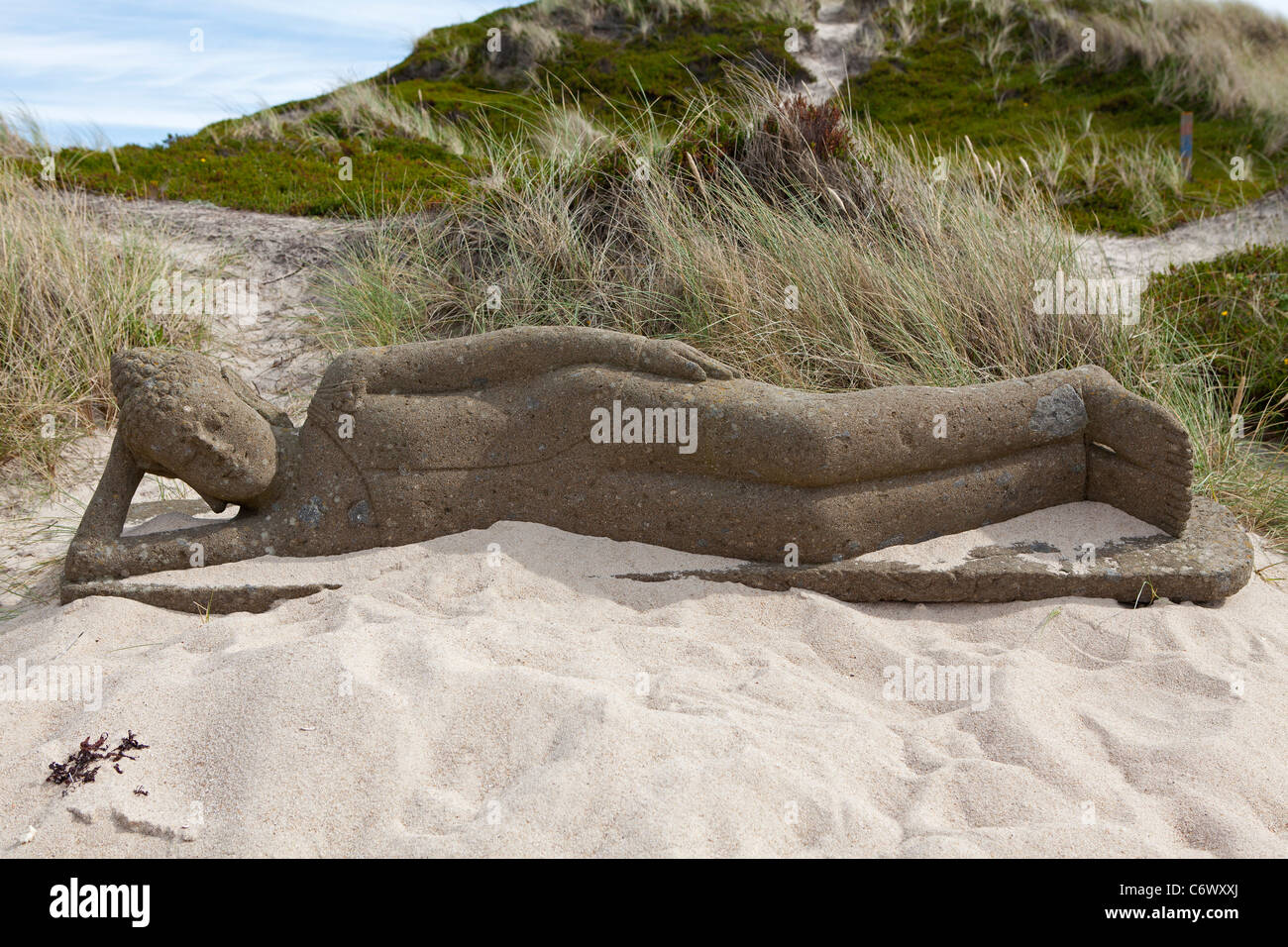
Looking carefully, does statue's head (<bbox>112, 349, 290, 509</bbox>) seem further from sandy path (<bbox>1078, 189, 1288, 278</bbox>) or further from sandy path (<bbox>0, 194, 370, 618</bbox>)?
sandy path (<bbox>1078, 189, 1288, 278</bbox>)

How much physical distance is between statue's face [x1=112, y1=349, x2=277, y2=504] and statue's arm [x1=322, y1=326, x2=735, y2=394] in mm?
327

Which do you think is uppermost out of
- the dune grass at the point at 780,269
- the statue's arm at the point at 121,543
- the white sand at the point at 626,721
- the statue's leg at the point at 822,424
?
the dune grass at the point at 780,269

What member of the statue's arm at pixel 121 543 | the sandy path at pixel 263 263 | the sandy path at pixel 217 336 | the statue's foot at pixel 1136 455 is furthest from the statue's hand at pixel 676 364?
the sandy path at pixel 263 263

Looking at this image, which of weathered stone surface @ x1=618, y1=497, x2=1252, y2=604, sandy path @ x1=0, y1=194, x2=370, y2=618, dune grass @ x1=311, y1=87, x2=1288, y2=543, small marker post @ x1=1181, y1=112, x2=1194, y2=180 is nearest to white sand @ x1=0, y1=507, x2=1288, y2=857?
weathered stone surface @ x1=618, y1=497, x2=1252, y2=604

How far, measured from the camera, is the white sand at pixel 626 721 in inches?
80.9

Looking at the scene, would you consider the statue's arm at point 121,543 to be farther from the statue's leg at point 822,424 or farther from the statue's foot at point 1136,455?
the statue's foot at point 1136,455

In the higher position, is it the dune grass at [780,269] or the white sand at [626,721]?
the dune grass at [780,269]

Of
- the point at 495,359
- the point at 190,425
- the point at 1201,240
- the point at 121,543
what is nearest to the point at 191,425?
the point at 190,425

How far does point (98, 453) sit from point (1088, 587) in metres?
4.40

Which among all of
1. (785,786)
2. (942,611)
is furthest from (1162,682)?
(785,786)

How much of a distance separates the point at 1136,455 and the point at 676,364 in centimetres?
153

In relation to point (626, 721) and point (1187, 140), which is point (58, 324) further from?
point (1187, 140)

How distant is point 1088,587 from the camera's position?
3184mm
